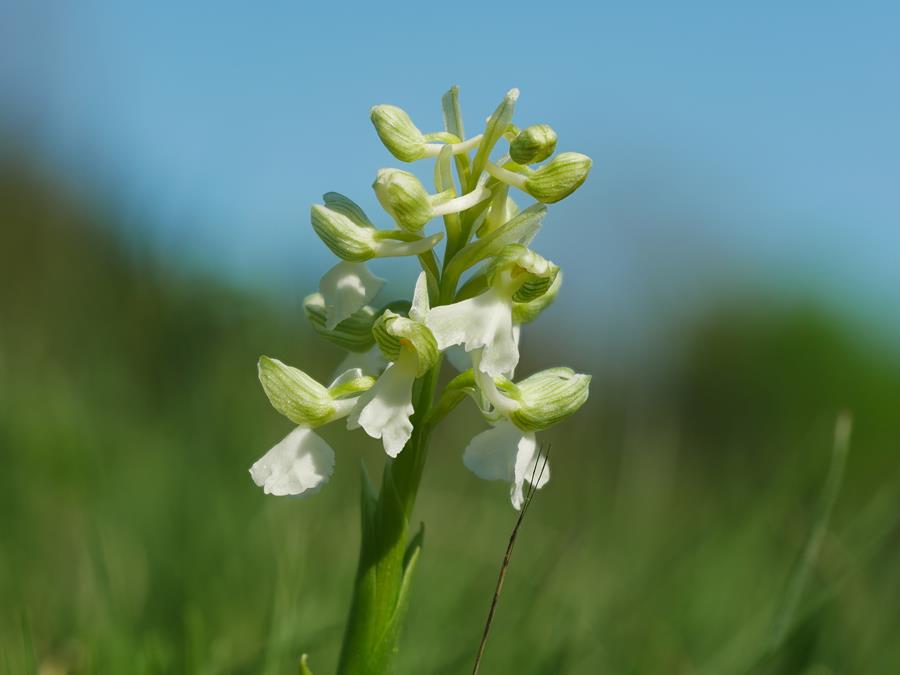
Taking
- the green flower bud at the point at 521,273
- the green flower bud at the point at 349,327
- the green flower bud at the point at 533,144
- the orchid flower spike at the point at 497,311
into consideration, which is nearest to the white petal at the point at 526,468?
the orchid flower spike at the point at 497,311

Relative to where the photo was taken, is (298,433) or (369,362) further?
(369,362)

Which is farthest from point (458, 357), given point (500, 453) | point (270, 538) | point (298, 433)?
point (270, 538)

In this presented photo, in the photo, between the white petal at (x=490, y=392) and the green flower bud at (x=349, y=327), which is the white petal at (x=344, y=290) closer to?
the green flower bud at (x=349, y=327)

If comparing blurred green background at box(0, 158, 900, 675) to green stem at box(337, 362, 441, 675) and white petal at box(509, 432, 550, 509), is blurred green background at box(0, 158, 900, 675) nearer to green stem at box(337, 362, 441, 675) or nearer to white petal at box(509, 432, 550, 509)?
green stem at box(337, 362, 441, 675)

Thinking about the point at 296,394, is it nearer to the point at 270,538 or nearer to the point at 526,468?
the point at 526,468

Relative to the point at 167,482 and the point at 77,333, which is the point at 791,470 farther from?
the point at 77,333

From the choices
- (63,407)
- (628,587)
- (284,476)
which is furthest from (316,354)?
(284,476)

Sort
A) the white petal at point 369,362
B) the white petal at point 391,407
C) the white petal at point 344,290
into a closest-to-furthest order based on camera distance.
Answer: the white petal at point 391,407 < the white petal at point 344,290 < the white petal at point 369,362
